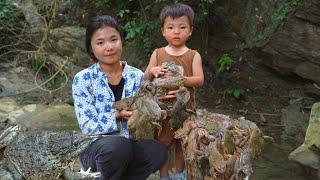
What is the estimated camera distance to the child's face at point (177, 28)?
3441mm

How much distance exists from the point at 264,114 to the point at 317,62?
891mm

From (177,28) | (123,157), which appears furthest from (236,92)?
(123,157)

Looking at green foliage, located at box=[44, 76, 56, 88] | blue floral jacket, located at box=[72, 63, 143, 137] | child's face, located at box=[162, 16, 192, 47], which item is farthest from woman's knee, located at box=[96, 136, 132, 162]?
green foliage, located at box=[44, 76, 56, 88]

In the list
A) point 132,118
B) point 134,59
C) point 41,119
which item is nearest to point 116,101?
point 132,118

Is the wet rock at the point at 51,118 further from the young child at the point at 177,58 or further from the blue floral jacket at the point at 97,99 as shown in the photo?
the blue floral jacket at the point at 97,99

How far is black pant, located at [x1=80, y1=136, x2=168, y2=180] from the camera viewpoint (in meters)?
2.98

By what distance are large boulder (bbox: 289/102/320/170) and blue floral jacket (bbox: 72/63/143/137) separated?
72.3 inches

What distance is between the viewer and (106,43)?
312 cm

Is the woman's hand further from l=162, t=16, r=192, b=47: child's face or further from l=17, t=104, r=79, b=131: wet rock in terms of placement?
l=17, t=104, r=79, b=131: wet rock

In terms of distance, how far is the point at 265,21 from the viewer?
592 centimetres

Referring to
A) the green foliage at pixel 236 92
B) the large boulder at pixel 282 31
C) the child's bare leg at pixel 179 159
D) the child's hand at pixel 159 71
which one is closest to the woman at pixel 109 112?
the child's hand at pixel 159 71

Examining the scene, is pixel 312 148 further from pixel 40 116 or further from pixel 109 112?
pixel 40 116

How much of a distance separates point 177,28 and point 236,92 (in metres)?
2.90

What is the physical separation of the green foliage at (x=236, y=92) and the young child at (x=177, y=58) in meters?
2.70
